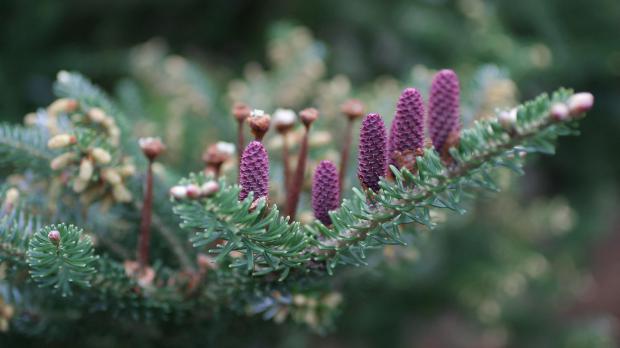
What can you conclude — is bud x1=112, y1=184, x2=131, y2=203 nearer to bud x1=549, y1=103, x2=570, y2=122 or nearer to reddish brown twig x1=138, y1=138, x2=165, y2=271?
reddish brown twig x1=138, y1=138, x2=165, y2=271

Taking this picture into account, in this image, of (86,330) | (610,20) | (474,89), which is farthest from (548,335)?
(86,330)

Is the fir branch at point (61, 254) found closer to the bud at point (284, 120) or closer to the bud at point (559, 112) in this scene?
the bud at point (284, 120)

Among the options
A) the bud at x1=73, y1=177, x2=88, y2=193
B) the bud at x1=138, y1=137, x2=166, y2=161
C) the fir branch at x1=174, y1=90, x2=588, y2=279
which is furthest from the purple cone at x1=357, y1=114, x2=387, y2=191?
the bud at x1=73, y1=177, x2=88, y2=193

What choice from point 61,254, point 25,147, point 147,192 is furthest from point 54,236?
point 25,147

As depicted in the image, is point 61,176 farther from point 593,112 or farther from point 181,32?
point 593,112

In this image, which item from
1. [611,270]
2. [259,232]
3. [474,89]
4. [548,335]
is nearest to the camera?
[259,232]

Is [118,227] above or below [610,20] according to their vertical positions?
below

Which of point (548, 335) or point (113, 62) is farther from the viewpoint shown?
point (548, 335)
